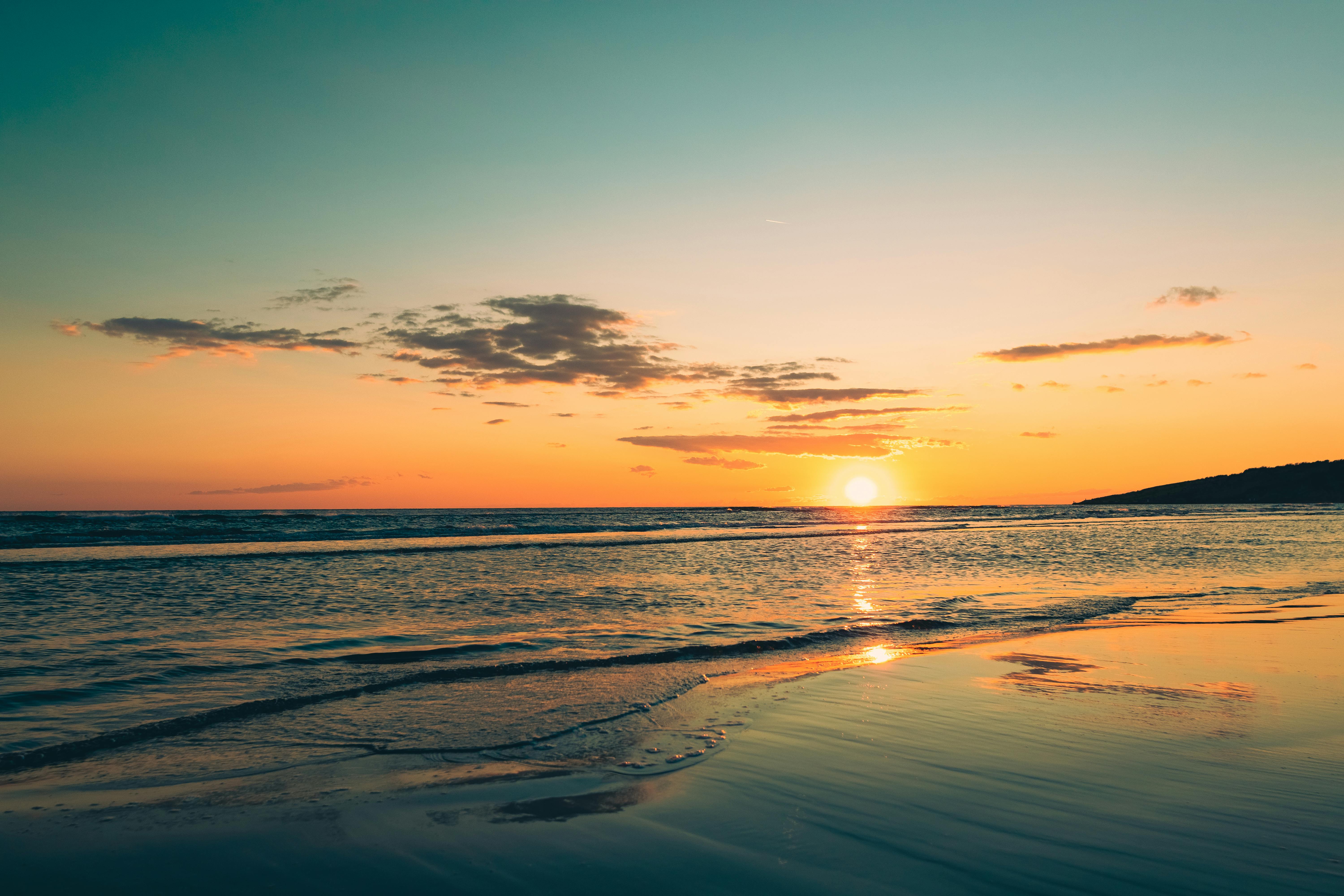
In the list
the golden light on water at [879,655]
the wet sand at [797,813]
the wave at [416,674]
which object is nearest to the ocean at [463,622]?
the wave at [416,674]

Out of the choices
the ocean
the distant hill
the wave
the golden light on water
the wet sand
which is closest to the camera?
the wet sand

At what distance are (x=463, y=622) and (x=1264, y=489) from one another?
6841 inches

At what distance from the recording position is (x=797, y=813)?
473cm

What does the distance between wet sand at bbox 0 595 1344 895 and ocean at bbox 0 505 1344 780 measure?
2.68 feet

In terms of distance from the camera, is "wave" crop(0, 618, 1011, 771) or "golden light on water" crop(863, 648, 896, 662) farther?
"golden light on water" crop(863, 648, 896, 662)

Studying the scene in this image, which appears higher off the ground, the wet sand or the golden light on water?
the wet sand

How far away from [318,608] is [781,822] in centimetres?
1236

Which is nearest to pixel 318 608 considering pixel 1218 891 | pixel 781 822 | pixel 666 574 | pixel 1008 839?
pixel 666 574

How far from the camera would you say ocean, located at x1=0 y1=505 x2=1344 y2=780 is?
666cm

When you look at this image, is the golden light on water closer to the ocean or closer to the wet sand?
the ocean

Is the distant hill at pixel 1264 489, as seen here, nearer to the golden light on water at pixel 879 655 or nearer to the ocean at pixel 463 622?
the ocean at pixel 463 622

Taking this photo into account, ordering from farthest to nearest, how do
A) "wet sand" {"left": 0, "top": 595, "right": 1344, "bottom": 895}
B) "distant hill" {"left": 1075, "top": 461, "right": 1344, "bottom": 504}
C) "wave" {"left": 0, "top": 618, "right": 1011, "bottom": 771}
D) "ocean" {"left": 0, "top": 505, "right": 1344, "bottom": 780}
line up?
"distant hill" {"left": 1075, "top": 461, "right": 1344, "bottom": 504} < "ocean" {"left": 0, "top": 505, "right": 1344, "bottom": 780} < "wave" {"left": 0, "top": 618, "right": 1011, "bottom": 771} < "wet sand" {"left": 0, "top": 595, "right": 1344, "bottom": 895}

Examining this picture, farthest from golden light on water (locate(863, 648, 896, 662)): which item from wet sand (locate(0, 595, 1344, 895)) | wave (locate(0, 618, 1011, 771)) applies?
wet sand (locate(0, 595, 1344, 895))

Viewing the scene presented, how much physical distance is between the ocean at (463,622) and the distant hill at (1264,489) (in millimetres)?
128823
